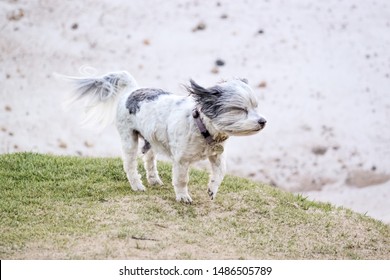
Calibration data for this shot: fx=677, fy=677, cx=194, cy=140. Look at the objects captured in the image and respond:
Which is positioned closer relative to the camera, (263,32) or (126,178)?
(126,178)

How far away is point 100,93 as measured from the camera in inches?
277

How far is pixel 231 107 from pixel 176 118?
69 centimetres

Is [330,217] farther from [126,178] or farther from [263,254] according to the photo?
[126,178]

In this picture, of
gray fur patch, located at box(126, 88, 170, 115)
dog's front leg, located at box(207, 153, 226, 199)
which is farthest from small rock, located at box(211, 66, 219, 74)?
dog's front leg, located at box(207, 153, 226, 199)

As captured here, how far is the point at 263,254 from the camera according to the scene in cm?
533

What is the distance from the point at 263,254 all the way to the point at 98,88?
8.93 ft

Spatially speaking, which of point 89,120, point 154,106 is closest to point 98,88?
point 89,120

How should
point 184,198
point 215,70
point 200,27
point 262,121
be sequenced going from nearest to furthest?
1. point 262,121
2. point 184,198
3. point 215,70
4. point 200,27

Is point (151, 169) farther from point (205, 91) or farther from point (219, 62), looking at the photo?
point (219, 62)

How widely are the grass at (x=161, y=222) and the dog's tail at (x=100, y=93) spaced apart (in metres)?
0.65

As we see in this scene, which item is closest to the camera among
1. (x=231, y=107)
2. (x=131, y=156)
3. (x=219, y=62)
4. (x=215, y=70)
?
→ (x=231, y=107)

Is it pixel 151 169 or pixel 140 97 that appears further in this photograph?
pixel 151 169

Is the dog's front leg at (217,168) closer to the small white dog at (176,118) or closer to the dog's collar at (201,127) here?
the small white dog at (176,118)

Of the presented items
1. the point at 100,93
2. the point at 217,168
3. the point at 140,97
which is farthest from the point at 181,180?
the point at 100,93
